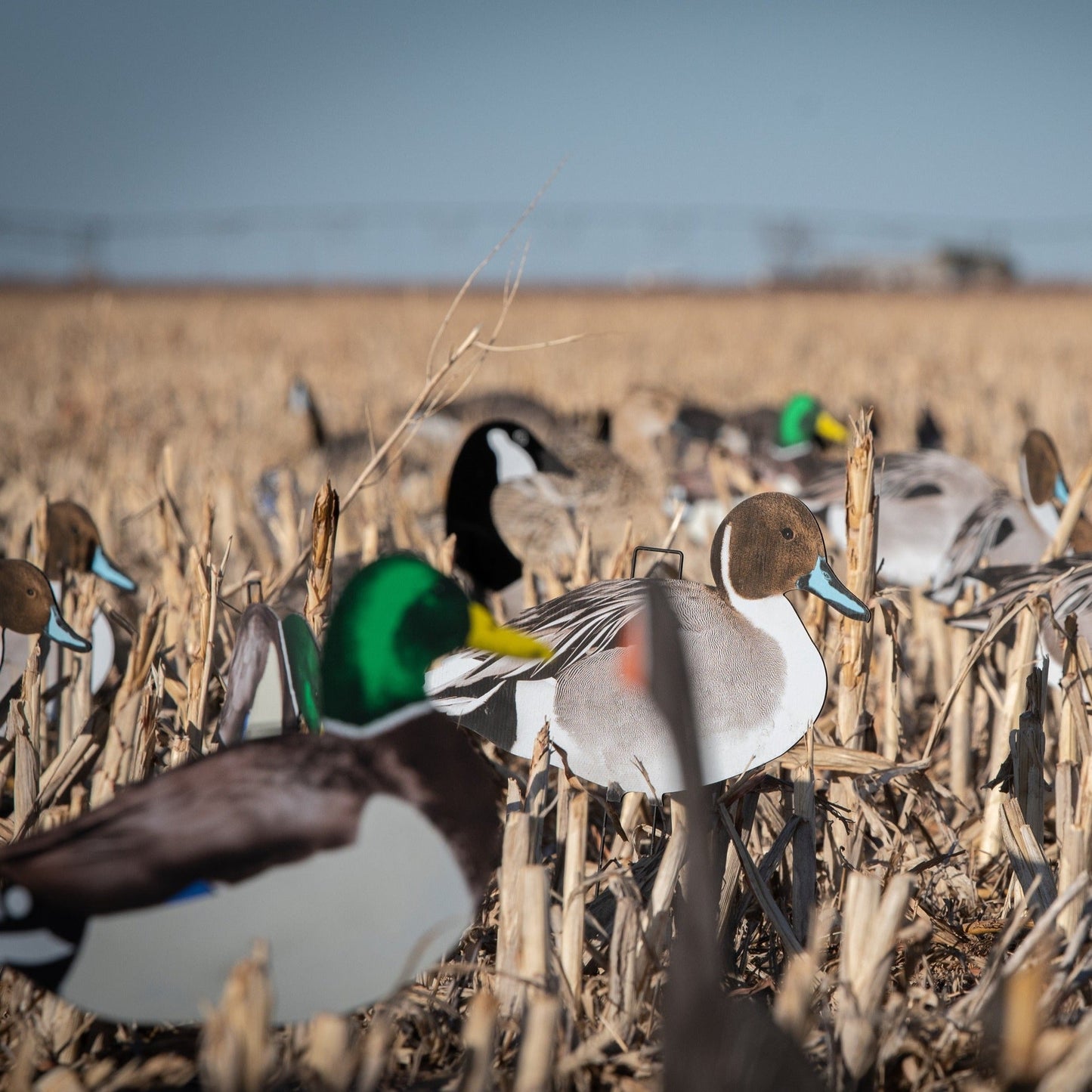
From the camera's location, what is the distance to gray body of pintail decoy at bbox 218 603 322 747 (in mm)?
1696

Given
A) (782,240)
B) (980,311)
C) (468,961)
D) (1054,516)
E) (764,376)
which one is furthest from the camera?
(782,240)

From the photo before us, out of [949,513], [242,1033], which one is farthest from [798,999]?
[949,513]

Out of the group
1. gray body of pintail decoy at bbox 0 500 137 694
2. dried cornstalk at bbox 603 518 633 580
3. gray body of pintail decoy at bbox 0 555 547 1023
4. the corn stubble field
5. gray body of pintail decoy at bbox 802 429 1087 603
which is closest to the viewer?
gray body of pintail decoy at bbox 0 555 547 1023

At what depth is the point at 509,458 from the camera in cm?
416

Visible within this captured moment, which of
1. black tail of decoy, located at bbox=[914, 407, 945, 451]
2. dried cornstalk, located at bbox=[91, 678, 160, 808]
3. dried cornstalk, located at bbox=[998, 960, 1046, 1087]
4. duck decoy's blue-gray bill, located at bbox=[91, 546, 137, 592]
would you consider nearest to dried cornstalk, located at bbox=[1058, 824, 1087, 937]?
dried cornstalk, located at bbox=[998, 960, 1046, 1087]

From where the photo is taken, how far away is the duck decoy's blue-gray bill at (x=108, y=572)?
121 inches

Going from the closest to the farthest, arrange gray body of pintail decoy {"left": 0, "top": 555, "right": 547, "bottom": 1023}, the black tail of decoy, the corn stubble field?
gray body of pintail decoy {"left": 0, "top": 555, "right": 547, "bottom": 1023} < the corn stubble field < the black tail of decoy

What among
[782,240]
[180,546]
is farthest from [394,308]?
[782,240]

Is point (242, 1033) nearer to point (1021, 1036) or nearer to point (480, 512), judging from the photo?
point (1021, 1036)

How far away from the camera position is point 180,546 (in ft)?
11.7

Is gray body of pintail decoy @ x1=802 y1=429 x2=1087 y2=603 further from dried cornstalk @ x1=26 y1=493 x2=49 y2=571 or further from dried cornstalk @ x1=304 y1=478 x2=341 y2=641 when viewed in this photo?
dried cornstalk @ x1=26 y1=493 x2=49 y2=571

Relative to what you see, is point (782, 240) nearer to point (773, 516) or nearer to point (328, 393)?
point (328, 393)

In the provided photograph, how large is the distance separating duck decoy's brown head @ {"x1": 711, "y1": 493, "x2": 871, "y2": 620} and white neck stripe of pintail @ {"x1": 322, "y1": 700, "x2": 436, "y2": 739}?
2.36ft

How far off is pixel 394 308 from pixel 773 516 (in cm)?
1994
